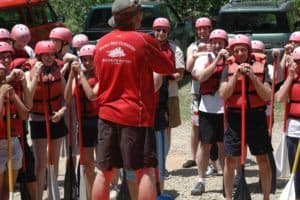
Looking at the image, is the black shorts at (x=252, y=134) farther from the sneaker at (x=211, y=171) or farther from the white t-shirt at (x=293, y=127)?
the sneaker at (x=211, y=171)

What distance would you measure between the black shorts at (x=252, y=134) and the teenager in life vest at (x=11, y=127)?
6.14 feet

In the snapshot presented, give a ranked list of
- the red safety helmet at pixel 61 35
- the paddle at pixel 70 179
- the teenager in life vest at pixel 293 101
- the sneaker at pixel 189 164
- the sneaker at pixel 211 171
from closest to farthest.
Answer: the teenager in life vest at pixel 293 101, the paddle at pixel 70 179, the red safety helmet at pixel 61 35, the sneaker at pixel 211 171, the sneaker at pixel 189 164

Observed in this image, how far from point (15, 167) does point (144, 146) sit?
3.92ft

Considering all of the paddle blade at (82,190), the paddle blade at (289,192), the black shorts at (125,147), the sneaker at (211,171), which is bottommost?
the sneaker at (211,171)

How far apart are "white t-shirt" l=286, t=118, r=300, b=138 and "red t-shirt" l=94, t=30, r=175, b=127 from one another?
173 centimetres

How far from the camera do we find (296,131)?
6168 mm

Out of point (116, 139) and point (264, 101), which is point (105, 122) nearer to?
point (116, 139)

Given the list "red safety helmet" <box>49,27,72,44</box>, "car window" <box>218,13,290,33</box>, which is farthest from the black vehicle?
"red safety helmet" <box>49,27,72,44</box>

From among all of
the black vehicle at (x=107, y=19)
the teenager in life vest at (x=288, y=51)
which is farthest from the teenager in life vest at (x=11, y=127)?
the black vehicle at (x=107, y=19)

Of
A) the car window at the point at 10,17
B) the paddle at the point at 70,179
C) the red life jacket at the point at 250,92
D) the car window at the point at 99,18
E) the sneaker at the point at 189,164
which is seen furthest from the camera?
the car window at the point at 99,18

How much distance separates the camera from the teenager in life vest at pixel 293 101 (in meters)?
6.03

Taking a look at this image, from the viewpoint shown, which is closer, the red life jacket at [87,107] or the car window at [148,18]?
the red life jacket at [87,107]

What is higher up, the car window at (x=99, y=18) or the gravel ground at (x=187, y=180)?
the car window at (x=99, y=18)

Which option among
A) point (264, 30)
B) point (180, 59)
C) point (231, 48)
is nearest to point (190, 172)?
point (180, 59)
